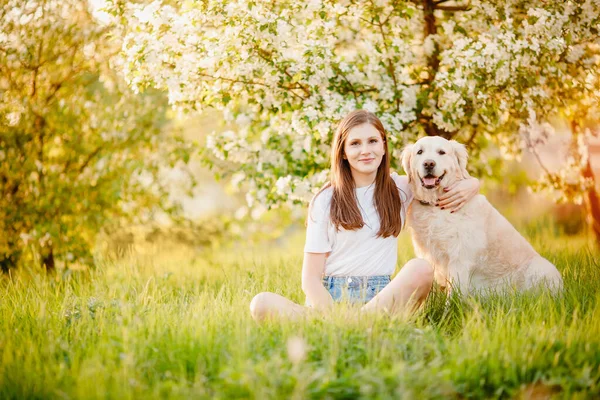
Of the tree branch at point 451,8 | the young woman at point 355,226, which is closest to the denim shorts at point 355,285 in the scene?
the young woman at point 355,226

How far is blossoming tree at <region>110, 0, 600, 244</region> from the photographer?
3949 millimetres

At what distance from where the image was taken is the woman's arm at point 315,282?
329 cm

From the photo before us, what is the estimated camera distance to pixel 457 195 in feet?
12.4

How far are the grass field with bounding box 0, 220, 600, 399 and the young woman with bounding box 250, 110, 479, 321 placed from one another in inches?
14.6

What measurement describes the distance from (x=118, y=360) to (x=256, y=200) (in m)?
2.25

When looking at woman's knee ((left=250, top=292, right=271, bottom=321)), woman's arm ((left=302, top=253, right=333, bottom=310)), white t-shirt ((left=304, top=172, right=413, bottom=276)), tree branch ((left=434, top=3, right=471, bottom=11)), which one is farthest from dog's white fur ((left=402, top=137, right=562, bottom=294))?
tree branch ((left=434, top=3, right=471, bottom=11))

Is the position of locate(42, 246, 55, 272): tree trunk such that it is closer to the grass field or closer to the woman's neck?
the grass field

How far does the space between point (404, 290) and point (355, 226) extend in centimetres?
50

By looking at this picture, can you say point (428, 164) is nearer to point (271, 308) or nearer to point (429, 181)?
point (429, 181)

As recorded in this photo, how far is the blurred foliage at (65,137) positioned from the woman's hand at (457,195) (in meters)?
2.92

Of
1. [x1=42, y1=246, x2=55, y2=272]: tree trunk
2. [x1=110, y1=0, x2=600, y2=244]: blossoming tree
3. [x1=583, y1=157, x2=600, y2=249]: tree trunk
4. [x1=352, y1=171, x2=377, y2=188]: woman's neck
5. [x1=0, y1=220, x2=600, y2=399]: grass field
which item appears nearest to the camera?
[x1=0, y1=220, x2=600, y2=399]: grass field

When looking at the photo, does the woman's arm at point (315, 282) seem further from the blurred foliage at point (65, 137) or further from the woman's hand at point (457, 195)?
the blurred foliage at point (65, 137)

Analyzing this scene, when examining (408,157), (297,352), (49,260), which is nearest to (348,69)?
(408,157)

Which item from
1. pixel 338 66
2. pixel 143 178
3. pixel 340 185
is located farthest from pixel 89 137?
pixel 340 185
